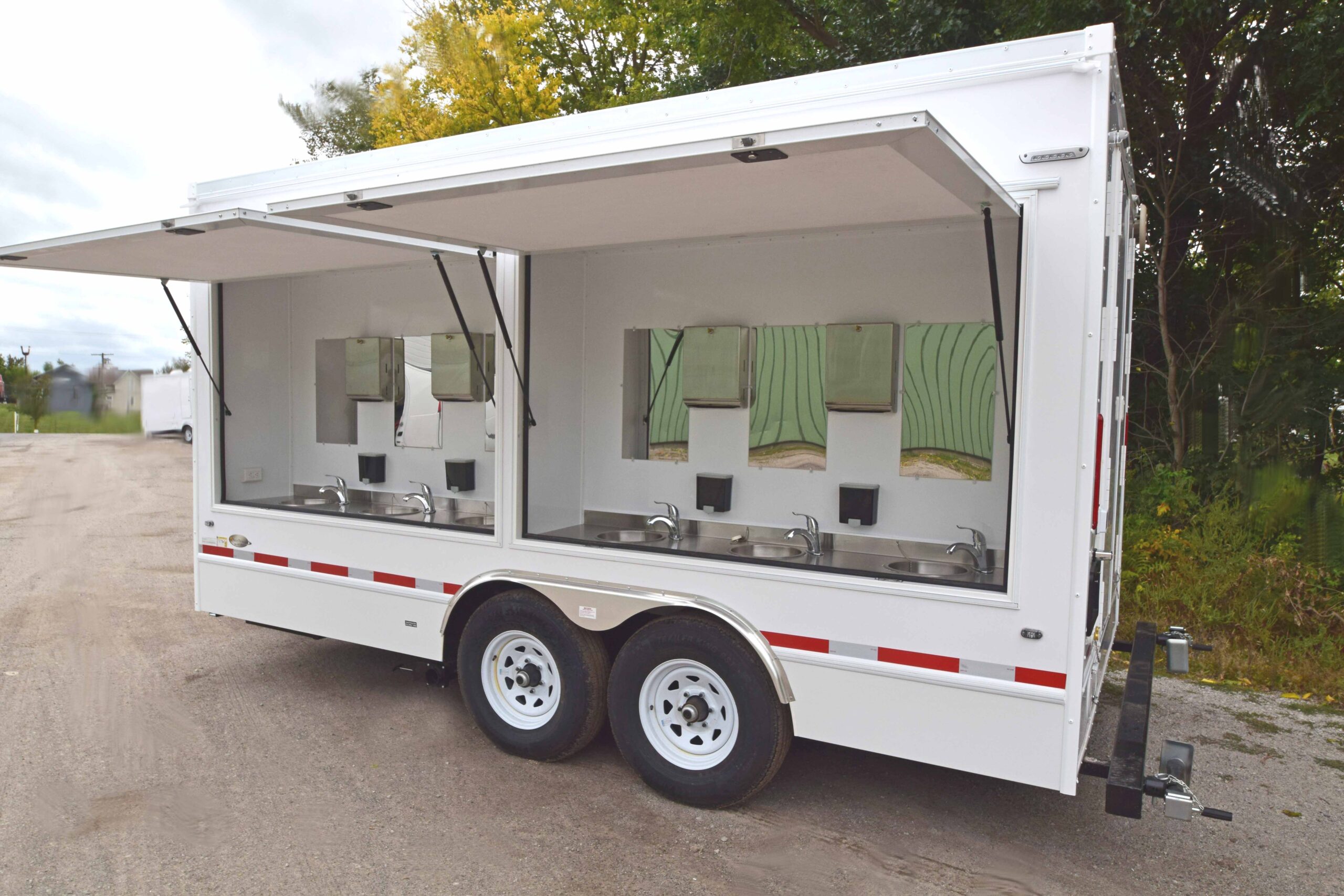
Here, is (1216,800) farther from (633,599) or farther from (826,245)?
(826,245)

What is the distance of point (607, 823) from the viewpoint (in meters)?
3.59

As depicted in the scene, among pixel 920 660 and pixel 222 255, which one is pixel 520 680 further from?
pixel 222 255

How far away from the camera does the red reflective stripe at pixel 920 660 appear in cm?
320

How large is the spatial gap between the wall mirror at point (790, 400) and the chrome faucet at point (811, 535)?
24 centimetres

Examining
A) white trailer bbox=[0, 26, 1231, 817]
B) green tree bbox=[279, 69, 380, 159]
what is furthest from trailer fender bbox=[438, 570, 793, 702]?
green tree bbox=[279, 69, 380, 159]

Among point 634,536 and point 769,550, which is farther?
point 634,536

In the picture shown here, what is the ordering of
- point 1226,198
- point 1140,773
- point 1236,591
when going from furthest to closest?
1. point 1226,198
2. point 1236,591
3. point 1140,773

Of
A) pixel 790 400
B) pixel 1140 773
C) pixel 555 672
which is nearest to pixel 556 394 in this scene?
pixel 790 400

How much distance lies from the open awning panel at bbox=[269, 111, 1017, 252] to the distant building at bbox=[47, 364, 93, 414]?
1926mm

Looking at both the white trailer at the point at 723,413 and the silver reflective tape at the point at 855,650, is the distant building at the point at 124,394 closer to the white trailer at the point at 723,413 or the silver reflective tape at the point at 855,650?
the white trailer at the point at 723,413

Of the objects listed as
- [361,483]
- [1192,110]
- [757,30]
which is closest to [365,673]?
[361,483]

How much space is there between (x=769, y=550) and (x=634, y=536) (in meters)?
0.72

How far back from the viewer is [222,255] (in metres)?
4.46

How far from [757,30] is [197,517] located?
7.92 metres
